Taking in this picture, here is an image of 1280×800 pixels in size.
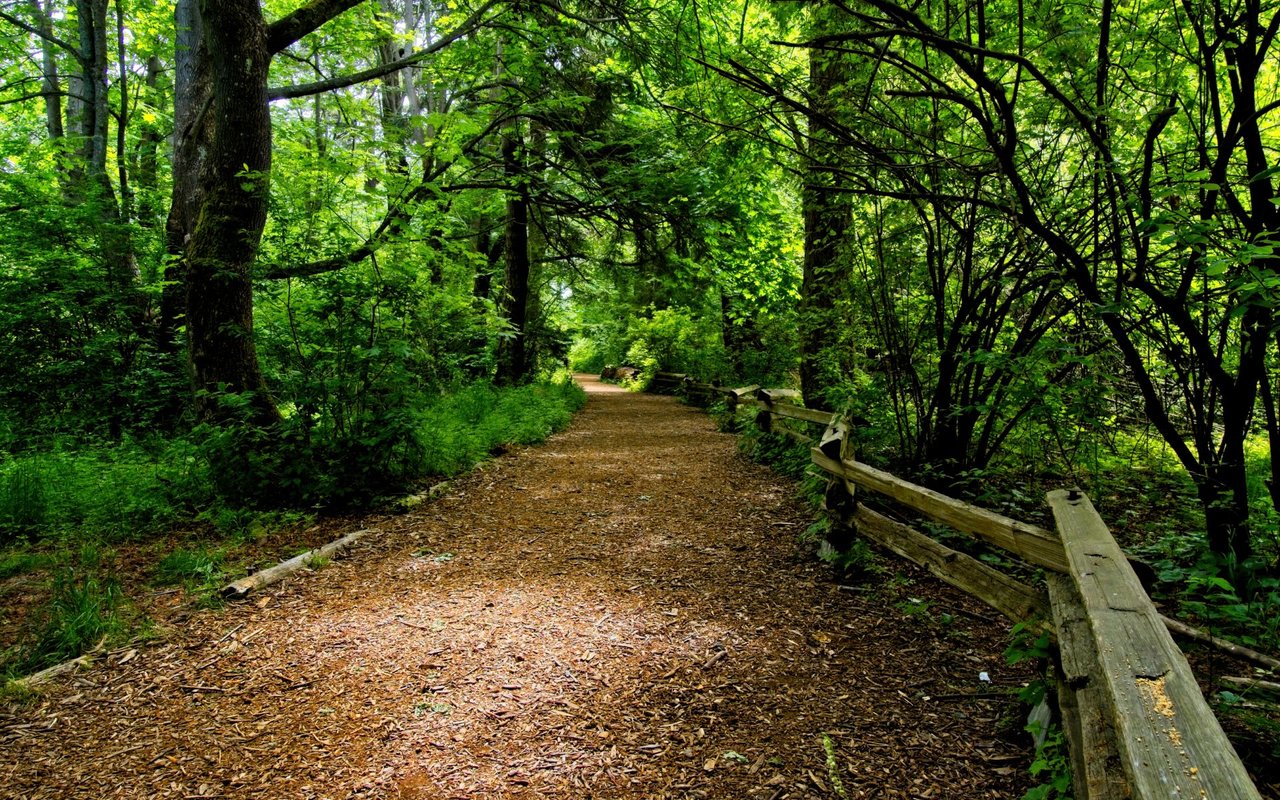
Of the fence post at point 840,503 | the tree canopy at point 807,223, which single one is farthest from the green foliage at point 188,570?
the fence post at point 840,503

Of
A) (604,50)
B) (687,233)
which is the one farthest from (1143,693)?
Result: (604,50)

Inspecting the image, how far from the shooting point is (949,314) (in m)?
5.76

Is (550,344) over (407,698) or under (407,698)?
over

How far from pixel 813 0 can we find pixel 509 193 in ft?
23.2

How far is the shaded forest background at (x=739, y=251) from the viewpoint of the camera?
3.25m

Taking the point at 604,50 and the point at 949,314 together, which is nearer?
the point at 949,314

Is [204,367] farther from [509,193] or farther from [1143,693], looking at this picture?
[1143,693]

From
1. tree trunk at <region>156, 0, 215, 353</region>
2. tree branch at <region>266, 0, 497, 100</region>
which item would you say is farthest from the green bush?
tree branch at <region>266, 0, 497, 100</region>

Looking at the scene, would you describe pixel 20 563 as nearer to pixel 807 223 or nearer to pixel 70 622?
pixel 70 622

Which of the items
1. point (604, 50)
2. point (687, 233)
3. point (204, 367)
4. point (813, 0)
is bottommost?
point (204, 367)

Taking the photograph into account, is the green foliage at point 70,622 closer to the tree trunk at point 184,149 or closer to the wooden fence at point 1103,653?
the wooden fence at point 1103,653

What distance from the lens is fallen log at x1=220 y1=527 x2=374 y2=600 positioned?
409 centimetres

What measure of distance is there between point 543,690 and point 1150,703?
262 centimetres

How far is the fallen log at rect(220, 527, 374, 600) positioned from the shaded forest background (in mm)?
486
